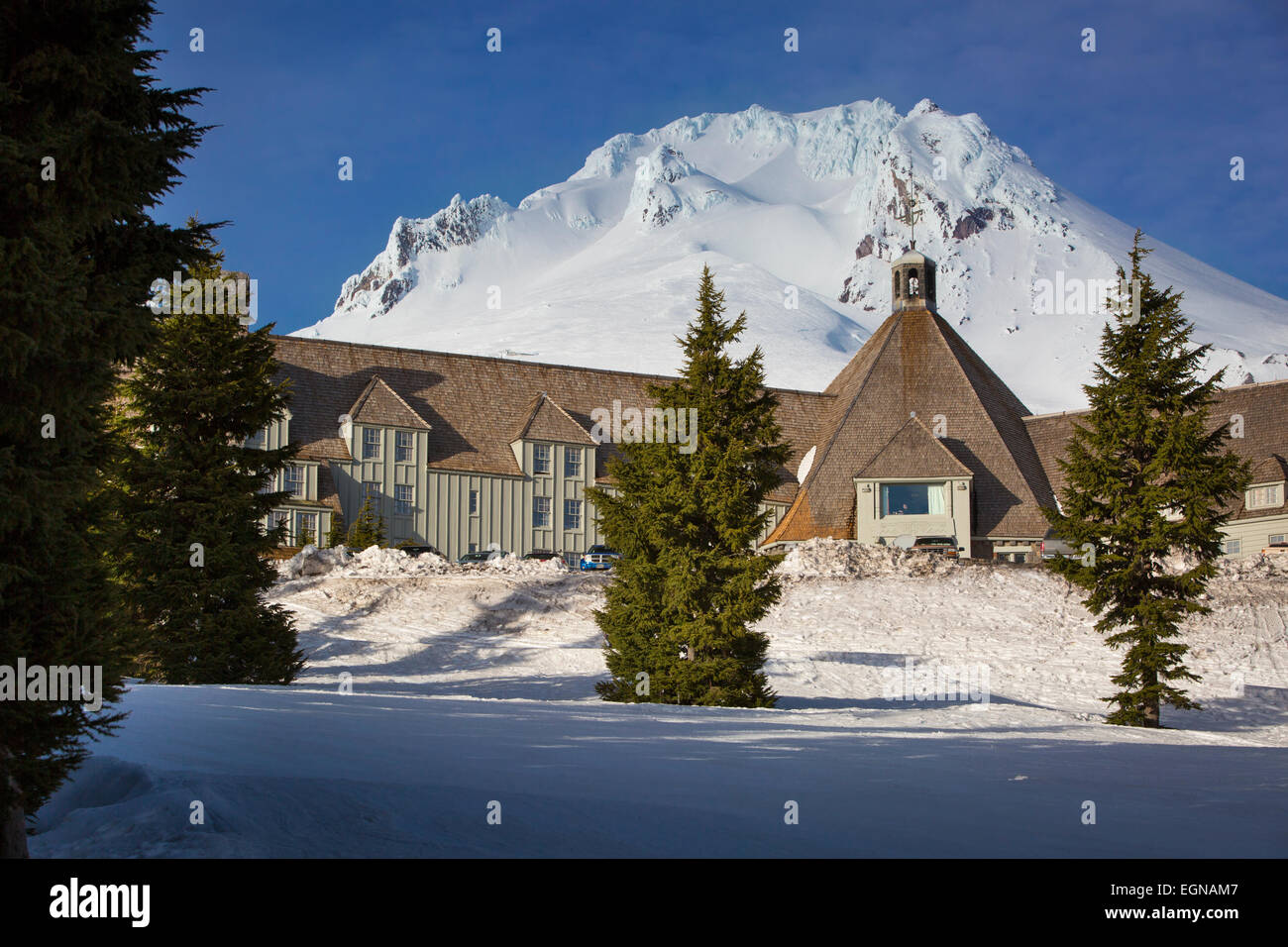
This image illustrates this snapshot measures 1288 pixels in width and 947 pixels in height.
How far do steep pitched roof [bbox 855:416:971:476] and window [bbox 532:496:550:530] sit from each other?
Answer: 591 inches

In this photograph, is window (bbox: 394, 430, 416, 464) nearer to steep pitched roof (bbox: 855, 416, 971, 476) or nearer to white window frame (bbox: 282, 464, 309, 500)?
white window frame (bbox: 282, 464, 309, 500)

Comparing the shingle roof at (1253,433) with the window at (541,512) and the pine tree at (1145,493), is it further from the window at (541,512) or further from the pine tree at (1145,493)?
the pine tree at (1145,493)

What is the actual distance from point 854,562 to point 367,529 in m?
20.6

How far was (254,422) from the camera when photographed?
23500mm

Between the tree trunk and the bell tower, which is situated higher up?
the bell tower

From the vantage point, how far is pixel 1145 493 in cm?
2344

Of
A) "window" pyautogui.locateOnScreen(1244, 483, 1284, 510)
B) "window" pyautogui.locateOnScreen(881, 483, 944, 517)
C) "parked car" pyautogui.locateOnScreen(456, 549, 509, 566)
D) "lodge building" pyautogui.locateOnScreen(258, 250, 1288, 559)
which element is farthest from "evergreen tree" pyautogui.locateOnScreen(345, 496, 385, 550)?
"window" pyautogui.locateOnScreen(1244, 483, 1284, 510)

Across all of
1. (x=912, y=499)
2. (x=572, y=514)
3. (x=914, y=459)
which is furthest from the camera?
(x=572, y=514)

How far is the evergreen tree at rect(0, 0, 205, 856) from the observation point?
276 inches

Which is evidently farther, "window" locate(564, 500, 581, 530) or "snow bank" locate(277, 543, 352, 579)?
"window" locate(564, 500, 581, 530)

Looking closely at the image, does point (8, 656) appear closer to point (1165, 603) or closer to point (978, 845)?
point (978, 845)

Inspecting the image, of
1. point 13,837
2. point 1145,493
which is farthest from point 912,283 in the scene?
point 13,837

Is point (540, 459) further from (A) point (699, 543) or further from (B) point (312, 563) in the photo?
(A) point (699, 543)
